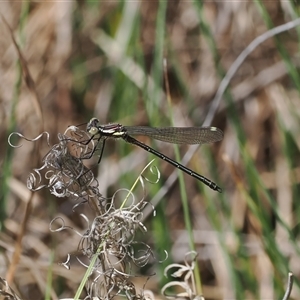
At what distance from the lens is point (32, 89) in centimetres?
201

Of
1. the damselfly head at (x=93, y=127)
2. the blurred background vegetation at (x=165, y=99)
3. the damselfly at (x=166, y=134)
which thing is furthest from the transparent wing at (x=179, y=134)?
the blurred background vegetation at (x=165, y=99)

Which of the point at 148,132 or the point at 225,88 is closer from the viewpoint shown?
the point at 148,132

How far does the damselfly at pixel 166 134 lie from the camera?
6.44 ft

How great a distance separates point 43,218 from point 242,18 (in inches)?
→ 61.9

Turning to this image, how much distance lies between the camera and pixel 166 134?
228cm

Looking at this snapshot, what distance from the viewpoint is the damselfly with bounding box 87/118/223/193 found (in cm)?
196

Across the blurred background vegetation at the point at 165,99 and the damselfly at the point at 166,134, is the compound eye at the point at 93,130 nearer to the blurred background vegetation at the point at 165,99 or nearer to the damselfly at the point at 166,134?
the damselfly at the point at 166,134

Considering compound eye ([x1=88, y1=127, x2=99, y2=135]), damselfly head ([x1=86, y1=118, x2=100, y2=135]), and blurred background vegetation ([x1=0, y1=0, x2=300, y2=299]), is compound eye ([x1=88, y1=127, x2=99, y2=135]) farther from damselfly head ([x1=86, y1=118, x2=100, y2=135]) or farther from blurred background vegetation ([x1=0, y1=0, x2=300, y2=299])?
blurred background vegetation ([x1=0, y1=0, x2=300, y2=299])

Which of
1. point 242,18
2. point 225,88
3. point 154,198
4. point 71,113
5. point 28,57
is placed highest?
point 242,18

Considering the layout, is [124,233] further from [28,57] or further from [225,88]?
[28,57]

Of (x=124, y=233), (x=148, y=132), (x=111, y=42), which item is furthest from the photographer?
(x=111, y=42)

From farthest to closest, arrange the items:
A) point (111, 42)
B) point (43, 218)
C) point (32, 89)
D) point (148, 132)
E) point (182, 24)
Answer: point (182, 24), point (111, 42), point (43, 218), point (148, 132), point (32, 89)

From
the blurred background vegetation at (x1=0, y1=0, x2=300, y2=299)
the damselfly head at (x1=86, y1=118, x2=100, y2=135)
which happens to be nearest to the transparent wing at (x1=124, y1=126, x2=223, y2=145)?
the damselfly head at (x1=86, y1=118, x2=100, y2=135)

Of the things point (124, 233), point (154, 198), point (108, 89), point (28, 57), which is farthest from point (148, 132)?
point (28, 57)
